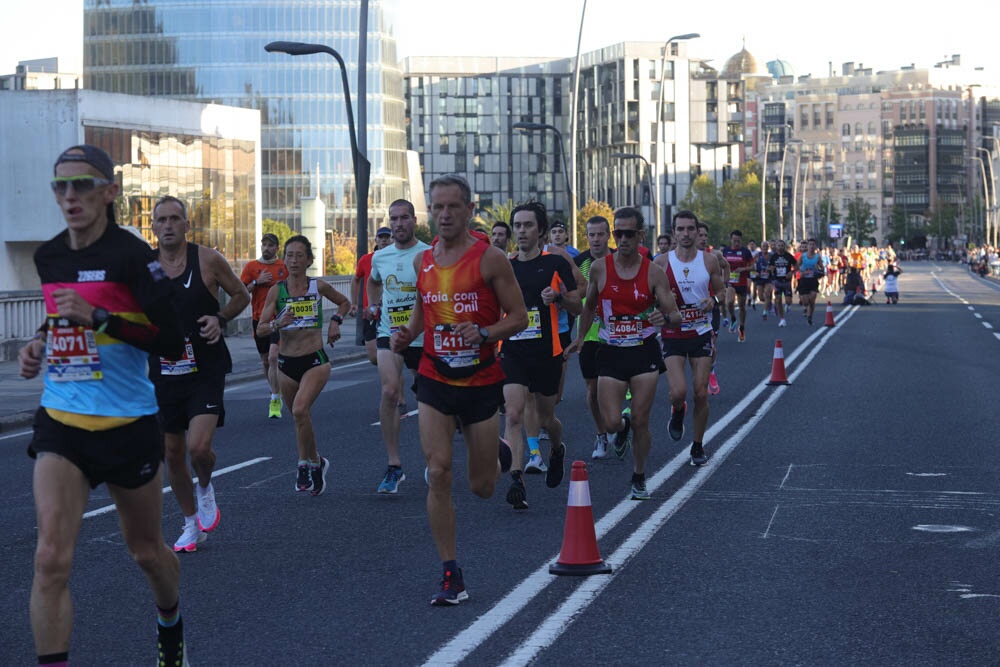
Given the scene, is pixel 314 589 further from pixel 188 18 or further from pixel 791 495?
pixel 188 18

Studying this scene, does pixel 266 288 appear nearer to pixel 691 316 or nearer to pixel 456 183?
pixel 691 316

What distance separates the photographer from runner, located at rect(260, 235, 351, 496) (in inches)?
414

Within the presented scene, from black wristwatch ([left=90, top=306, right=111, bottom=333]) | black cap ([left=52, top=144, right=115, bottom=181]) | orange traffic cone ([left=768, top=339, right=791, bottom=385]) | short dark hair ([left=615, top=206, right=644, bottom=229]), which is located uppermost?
black cap ([left=52, top=144, right=115, bottom=181])

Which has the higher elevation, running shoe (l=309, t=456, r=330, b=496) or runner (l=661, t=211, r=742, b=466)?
runner (l=661, t=211, r=742, b=466)

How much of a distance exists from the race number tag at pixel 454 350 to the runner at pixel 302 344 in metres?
3.17

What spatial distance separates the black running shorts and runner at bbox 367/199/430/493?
17.7ft

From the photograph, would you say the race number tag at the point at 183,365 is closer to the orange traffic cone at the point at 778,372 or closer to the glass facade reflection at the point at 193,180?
the orange traffic cone at the point at 778,372

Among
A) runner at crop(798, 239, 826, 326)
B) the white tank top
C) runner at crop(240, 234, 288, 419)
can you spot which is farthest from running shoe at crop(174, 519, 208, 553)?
runner at crop(798, 239, 826, 326)

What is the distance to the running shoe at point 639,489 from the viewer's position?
10.1 m

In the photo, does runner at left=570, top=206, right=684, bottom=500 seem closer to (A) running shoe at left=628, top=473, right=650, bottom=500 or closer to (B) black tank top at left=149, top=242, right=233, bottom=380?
(A) running shoe at left=628, top=473, right=650, bottom=500

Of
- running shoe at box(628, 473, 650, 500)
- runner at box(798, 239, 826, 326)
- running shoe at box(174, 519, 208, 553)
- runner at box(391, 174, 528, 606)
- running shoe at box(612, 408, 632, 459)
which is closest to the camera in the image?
runner at box(391, 174, 528, 606)

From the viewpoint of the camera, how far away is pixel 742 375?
21.1 m

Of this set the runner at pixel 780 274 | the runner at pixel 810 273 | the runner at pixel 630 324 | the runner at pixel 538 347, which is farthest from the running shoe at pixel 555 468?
the runner at pixel 810 273

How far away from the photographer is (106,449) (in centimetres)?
512
